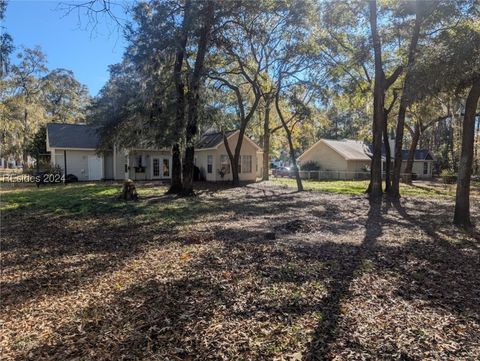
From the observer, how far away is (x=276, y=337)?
3.28m

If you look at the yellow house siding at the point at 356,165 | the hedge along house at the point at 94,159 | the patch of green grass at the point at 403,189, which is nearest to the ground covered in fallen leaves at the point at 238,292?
the patch of green grass at the point at 403,189

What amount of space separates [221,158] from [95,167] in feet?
30.1

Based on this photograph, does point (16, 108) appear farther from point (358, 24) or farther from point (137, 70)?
point (358, 24)

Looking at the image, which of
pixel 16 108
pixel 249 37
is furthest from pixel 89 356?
pixel 16 108

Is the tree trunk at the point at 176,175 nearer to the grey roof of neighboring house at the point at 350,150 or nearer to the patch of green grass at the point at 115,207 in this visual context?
the patch of green grass at the point at 115,207

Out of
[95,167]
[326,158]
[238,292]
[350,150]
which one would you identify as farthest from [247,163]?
[238,292]

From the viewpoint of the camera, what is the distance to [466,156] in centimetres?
872

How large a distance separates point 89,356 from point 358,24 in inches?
699

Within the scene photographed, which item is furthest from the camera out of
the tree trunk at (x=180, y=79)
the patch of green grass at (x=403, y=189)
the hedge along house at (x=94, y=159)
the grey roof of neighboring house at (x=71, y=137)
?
the hedge along house at (x=94, y=159)

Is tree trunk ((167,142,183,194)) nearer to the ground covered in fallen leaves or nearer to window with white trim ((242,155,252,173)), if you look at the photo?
the ground covered in fallen leaves

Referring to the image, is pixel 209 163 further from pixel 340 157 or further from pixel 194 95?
pixel 340 157

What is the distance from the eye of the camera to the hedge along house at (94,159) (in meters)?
24.1

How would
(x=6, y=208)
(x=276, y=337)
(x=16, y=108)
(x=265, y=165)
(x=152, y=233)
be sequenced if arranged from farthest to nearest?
(x=16, y=108)
(x=265, y=165)
(x=6, y=208)
(x=152, y=233)
(x=276, y=337)

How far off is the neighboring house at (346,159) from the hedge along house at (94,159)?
1698 cm
